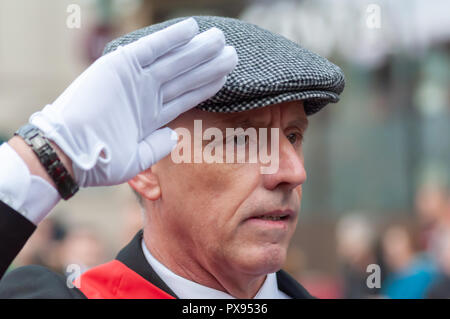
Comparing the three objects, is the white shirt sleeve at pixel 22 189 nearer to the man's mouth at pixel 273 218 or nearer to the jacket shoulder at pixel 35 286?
the jacket shoulder at pixel 35 286

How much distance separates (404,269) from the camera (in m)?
6.59

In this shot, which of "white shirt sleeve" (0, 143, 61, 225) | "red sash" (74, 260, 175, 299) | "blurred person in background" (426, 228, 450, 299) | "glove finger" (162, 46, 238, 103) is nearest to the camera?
"white shirt sleeve" (0, 143, 61, 225)

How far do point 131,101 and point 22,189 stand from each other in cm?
37

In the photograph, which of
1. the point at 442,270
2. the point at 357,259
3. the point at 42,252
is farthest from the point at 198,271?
the point at 357,259

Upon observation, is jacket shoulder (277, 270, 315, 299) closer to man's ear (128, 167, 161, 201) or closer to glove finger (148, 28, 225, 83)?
man's ear (128, 167, 161, 201)

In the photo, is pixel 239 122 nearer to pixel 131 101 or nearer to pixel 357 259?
pixel 131 101

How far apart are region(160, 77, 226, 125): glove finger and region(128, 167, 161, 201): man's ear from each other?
436 millimetres

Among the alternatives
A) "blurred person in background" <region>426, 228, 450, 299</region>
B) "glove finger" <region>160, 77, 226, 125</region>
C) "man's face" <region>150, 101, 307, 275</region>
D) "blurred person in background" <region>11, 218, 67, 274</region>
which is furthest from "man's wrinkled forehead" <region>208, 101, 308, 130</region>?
"blurred person in background" <region>11, 218, 67, 274</region>

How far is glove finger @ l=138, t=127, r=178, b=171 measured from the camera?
5.73 ft

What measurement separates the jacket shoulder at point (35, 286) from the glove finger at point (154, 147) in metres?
0.59

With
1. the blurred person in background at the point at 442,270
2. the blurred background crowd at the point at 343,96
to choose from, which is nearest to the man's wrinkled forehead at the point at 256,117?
the blurred person in background at the point at 442,270

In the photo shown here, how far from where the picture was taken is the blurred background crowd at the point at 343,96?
1030cm
